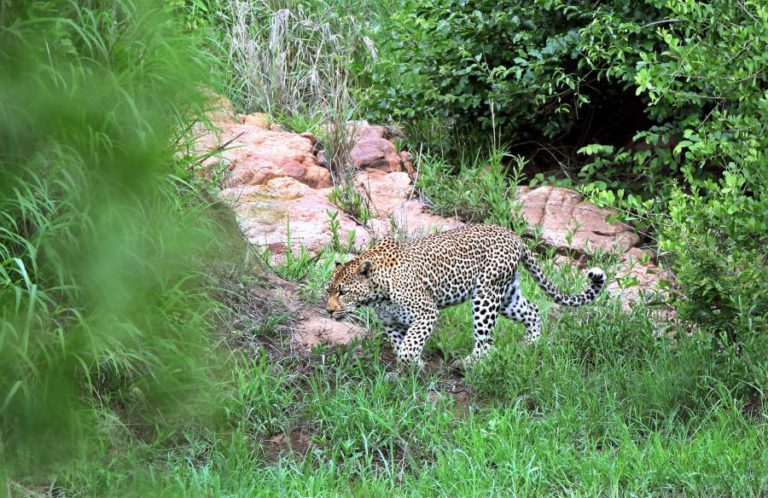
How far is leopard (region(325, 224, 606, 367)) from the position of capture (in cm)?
741

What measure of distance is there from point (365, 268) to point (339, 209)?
2676 millimetres

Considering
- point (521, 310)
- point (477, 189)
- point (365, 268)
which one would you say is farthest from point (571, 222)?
point (365, 268)

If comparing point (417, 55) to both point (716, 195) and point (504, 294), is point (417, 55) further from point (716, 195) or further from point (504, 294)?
point (716, 195)

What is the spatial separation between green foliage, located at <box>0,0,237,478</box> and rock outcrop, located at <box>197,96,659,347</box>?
3149mm

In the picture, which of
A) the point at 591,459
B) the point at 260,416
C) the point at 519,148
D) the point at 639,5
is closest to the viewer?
the point at 591,459

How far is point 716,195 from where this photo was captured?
695cm

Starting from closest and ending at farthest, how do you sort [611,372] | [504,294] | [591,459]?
[591,459] → [611,372] → [504,294]

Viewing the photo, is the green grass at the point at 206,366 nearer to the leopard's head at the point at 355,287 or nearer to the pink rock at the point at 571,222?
the leopard's head at the point at 355,287

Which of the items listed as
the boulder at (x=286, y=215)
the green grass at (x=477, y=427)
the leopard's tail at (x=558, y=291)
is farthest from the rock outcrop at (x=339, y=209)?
the green grass at (x=477, y=427)

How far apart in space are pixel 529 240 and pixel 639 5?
2.47 meters

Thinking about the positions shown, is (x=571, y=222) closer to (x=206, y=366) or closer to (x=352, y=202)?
(x=352, y=202)

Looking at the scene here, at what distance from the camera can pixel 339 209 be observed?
10016 mm

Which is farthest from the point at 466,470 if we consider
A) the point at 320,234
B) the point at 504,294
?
the point at 320,234

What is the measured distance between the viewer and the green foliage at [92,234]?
9.13 ft
